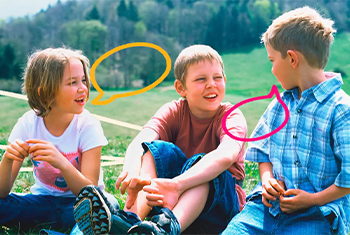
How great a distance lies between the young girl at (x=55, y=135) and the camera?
2.28 meters

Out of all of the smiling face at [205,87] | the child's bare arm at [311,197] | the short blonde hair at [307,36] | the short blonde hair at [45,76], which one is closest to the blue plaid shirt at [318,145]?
the child's bare arm at [311,197]

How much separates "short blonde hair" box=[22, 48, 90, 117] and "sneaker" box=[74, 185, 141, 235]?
801 millimetres

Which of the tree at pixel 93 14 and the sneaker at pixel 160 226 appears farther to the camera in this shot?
the tree at pixel 93 14

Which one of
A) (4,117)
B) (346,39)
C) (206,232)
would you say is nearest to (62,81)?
(206,232)

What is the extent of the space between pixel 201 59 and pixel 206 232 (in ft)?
3.16

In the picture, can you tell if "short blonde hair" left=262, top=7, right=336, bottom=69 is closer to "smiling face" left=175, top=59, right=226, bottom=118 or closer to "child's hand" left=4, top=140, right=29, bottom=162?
"smiling face" left=175, top=59, right=226, bottom=118

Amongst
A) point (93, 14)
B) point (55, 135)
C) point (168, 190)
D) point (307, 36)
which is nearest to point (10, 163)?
point (55, 135)

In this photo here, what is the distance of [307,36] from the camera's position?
2006 millimetres

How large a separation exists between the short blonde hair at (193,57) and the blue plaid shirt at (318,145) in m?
0.56

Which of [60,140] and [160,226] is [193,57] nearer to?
[60,140]

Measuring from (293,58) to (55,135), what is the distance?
1342 mm

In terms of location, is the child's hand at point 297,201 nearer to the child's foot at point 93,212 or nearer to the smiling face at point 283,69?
the smiling face at point 283,69

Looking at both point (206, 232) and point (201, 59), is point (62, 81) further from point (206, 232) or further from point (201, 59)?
point (206, 232)

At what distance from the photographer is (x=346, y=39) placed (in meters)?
8.98
